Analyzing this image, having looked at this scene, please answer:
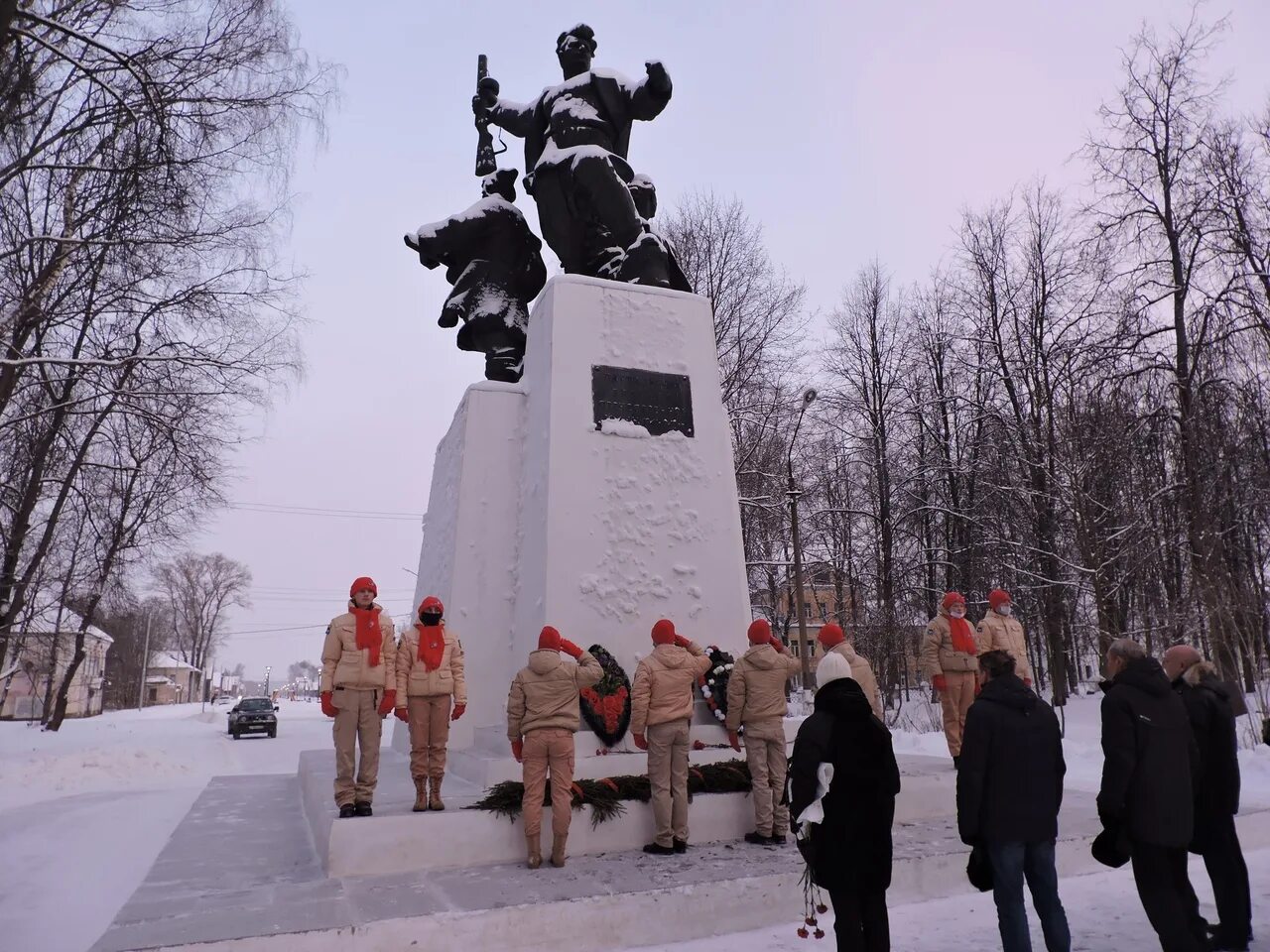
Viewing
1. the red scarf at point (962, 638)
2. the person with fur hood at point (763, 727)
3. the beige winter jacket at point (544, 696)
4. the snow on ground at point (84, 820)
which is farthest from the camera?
the red scarf at point (962, 638)

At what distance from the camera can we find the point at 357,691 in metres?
5.45

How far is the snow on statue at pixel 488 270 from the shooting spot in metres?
9.92

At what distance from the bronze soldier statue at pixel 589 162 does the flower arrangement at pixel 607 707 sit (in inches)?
169

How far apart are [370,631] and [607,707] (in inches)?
82.3

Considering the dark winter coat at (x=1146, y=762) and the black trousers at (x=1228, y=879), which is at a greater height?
the dark winter coat at (x=1146, y=762)

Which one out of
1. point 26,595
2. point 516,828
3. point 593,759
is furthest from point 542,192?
point 26,595

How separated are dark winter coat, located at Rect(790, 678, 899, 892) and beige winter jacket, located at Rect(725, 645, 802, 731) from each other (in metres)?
2.49

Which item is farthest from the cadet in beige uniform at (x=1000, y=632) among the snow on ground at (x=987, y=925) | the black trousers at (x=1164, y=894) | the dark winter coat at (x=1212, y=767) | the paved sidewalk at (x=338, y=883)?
the black trousers at (x=1164, y=894)

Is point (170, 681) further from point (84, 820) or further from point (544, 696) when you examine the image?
point (544, 696)

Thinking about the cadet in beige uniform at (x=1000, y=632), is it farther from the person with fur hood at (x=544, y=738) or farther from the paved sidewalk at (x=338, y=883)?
the person with fur hood at (x=544, y=738)

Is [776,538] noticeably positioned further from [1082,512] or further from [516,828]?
[516,828]

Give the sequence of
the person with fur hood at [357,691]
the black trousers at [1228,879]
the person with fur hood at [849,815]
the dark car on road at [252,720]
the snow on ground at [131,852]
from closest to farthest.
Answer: the person with fur hood at [849,815] < the black trousers at [1228,879] < the snow on ground at [131,852] < the person with fur hood at [357,691] < the dark car on road at [252,720]

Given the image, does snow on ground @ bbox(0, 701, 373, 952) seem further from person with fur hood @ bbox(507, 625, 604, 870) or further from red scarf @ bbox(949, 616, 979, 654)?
red scarf @ bbox(949, 616, 979, 654)

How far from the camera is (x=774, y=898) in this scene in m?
4.80
